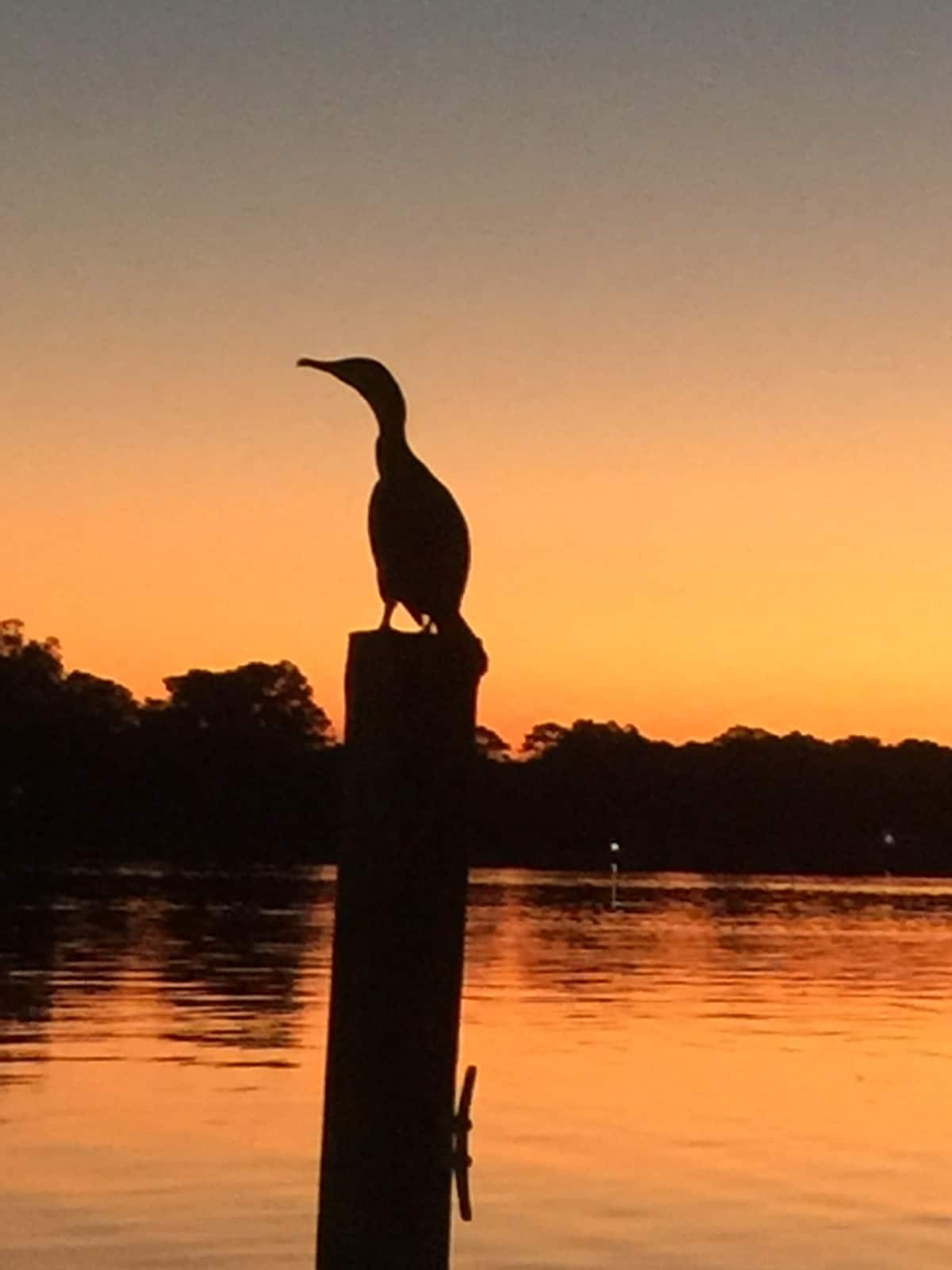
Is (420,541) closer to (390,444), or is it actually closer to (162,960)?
(390,444)

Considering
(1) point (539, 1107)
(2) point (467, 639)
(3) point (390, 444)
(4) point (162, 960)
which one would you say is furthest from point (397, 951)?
(4) point (162, 960)

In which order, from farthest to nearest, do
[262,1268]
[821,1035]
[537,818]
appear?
[537,818] < [821,1035] < [262,1268]

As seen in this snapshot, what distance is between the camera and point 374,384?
23.6 ft

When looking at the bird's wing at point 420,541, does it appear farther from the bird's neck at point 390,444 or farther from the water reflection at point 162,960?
the water reflection at point 162,960

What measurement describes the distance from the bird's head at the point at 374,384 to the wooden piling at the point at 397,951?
1.11 m

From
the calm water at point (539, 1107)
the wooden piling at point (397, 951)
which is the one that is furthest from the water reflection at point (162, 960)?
the wooden piling at point (397, 951)

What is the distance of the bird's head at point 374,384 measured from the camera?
715 cm

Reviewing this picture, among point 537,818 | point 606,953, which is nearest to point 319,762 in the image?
point 537,818

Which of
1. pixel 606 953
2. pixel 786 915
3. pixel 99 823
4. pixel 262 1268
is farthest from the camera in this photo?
pixel 99 823

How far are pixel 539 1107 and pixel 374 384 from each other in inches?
692

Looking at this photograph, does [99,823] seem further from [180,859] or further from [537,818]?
[537,818]

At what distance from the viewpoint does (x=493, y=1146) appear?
21391mm

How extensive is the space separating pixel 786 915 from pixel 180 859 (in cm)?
6402

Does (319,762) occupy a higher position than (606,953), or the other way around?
(319,762)
